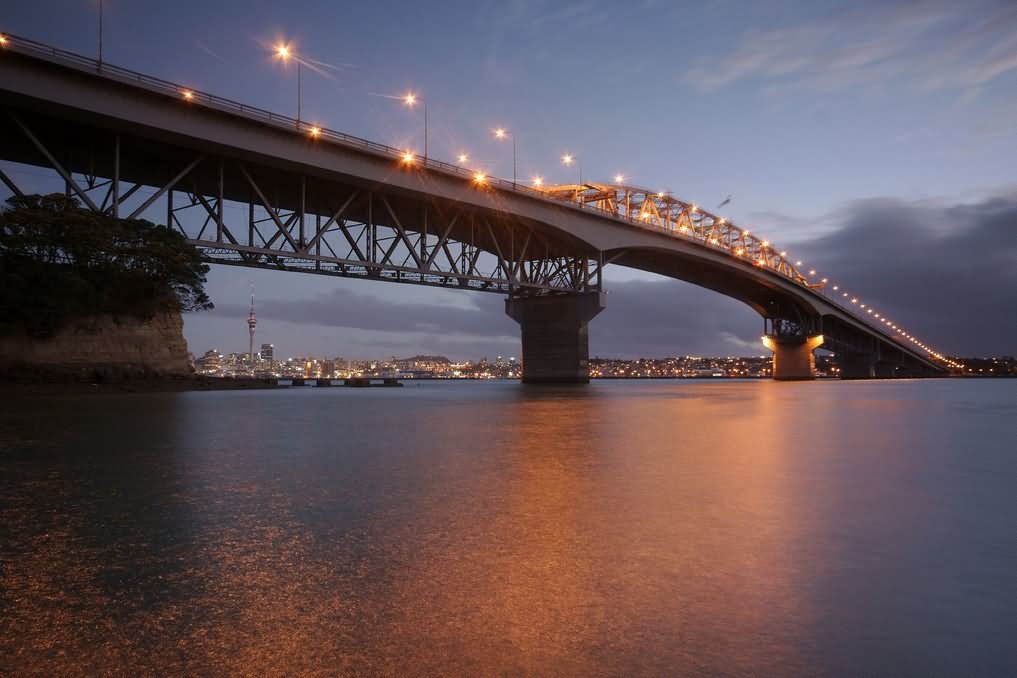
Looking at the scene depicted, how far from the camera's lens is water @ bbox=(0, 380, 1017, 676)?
11.6 ft

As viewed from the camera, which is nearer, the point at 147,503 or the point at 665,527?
the point at 665,527

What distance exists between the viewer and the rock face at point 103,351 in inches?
1355

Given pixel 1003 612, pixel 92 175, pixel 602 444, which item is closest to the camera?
pixel 1003 612

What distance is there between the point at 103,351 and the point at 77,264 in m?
4.99

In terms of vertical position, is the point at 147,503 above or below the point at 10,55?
below

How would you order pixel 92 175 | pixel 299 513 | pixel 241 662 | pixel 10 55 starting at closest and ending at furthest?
pixel 241 662, pixel 299 513, pixel 10 55, pixel 92 175

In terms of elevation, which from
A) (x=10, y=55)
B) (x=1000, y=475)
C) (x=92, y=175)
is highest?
(x=10, y=55)

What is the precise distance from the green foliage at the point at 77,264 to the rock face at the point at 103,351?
64 centimetres

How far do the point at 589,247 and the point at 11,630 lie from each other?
6496cm

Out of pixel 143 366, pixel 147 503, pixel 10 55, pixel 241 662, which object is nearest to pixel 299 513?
pixel 147 503

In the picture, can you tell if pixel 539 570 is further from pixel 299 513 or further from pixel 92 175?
pixel 92 175

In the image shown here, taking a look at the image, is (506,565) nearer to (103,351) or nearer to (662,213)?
(103,351)

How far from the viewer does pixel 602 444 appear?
555 inches

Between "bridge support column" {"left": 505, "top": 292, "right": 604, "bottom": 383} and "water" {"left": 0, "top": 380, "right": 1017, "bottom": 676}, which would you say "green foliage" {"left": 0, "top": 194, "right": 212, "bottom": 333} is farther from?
"bridge support column" {"left": 505, "top": 292, "right": 604, "bottom": 383}
